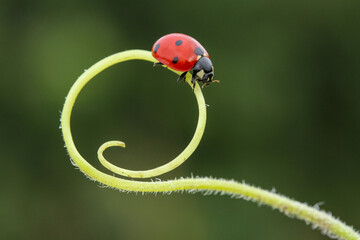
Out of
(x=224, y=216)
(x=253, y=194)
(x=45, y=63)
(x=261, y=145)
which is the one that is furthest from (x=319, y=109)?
(x=253, y=194)

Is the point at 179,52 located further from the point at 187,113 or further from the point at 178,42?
the point at 187,113

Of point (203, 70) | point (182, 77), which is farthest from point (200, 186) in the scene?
point (203, 70)

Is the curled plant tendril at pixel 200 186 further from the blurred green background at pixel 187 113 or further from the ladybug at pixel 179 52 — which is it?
the blurred green background at pixel 187 113

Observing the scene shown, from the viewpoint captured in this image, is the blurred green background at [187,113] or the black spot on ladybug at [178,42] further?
the blurred green background at [187,113]

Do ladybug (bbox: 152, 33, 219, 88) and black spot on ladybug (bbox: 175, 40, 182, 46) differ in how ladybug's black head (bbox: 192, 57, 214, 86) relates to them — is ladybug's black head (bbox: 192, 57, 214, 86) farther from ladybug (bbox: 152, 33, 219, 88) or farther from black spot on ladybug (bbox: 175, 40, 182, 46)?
black spot on ladybug (bbox: 175, 40, 182, 46)

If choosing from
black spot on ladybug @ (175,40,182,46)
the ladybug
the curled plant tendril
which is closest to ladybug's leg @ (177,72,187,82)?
the ladybug

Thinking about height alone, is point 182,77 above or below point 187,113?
below

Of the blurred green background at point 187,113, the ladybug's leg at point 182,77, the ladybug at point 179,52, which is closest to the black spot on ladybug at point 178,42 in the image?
the ladybug at point 179,52
